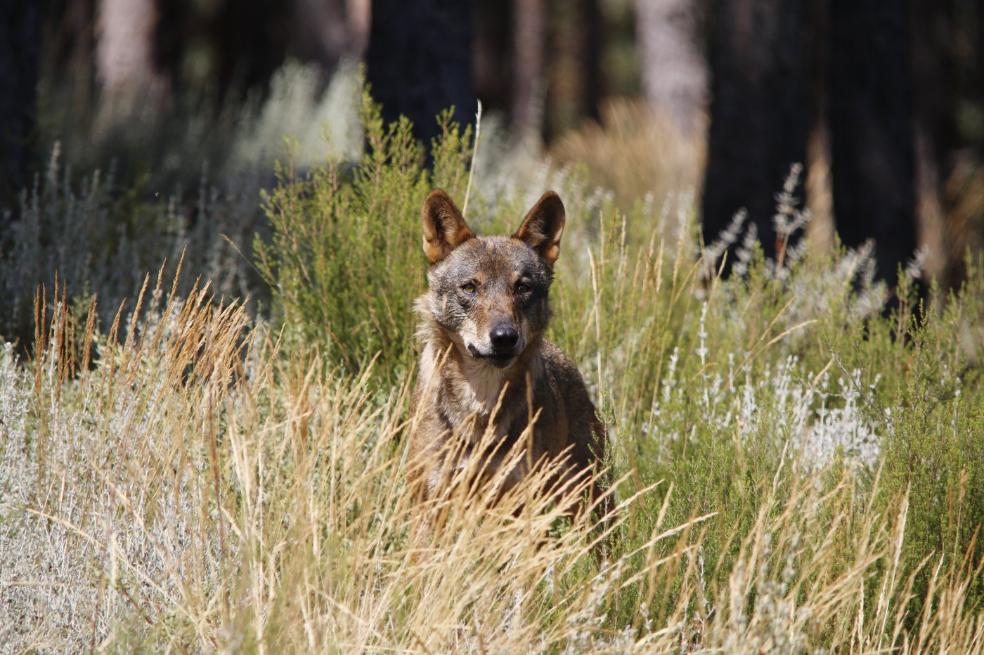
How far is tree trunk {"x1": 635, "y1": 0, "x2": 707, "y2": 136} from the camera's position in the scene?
15.6 m

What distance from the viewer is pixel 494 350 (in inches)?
170

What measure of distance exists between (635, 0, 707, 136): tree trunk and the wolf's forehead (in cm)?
1109

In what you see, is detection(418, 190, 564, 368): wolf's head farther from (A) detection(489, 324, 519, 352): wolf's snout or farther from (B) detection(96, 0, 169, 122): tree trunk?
(B) detection(96, 0, 169, 122): tree trunk

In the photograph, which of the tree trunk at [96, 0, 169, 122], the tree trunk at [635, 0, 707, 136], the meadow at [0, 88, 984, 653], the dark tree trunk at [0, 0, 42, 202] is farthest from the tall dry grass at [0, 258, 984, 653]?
the tree trunk at [96, 0, 169, 122]

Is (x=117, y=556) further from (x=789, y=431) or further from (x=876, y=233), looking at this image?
(x=876, y=233)

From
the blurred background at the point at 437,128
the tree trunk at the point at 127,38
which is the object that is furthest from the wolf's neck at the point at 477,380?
the tree trunk at the point at 127,38

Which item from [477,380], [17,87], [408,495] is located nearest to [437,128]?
[17,87]

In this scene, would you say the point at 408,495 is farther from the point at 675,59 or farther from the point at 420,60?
the point at 675,59

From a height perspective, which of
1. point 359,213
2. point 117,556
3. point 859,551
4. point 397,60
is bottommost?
point 117,556

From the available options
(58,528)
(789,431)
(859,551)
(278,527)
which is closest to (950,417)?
(789,431)

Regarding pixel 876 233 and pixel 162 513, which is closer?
pixel 162 513

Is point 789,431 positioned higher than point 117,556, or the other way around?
point 789,431

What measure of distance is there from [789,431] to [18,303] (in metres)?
3.73

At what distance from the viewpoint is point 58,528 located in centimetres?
371
